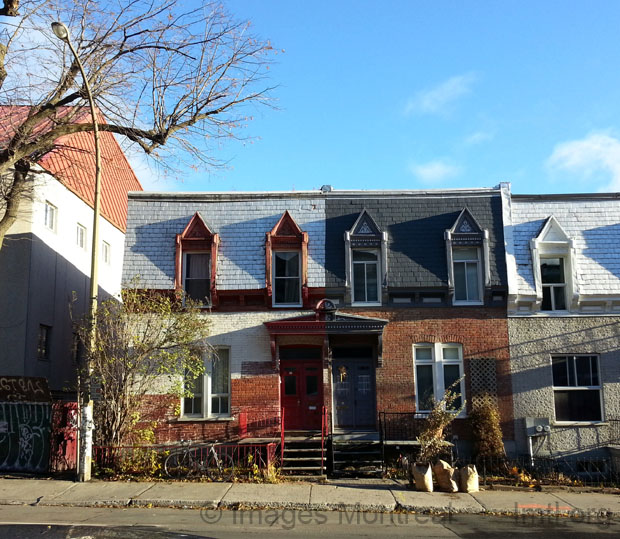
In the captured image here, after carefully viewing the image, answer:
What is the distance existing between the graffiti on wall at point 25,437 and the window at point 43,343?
4.86 meters

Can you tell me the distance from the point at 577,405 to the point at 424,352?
4466mm

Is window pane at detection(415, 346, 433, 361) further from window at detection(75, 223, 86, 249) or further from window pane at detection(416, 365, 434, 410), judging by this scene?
window at detection(75, 223, 86, 249)

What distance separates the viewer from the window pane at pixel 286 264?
62.0 ft

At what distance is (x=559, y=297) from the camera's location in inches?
746

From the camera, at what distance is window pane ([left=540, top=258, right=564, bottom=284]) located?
1908 cm

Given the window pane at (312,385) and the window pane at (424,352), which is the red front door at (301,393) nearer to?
the window pane at (312,385)

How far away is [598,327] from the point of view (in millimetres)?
18562

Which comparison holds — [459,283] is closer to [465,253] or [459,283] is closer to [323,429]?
[465,253]

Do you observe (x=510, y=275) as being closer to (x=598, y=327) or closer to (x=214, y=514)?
(x=598, y=327)

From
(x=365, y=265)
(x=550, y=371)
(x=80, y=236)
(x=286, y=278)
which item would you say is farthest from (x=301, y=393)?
(x=80, y=236)

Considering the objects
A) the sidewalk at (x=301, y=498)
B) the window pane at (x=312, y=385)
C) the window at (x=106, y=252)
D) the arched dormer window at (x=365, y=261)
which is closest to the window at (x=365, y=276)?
the arched dormer window at (x=365, y=261)

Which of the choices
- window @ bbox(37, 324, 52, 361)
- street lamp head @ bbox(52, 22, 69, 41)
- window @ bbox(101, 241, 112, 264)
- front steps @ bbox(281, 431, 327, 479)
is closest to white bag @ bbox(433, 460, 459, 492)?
front steps @ bbox(281, 431, 327, 479)

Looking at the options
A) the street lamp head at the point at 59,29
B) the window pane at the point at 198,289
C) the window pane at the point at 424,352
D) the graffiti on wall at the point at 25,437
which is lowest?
the graffiti on wall at the point at 25,437

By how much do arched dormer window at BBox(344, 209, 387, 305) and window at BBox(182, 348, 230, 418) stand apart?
13.1ft
